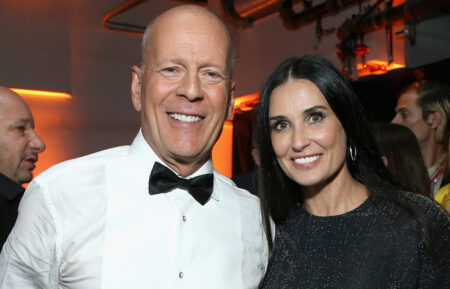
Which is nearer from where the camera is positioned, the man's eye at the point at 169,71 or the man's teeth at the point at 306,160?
the man's eye at the point at 169,71

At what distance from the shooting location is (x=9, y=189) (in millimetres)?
2525

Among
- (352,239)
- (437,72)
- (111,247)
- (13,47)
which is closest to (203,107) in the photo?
(111,247)

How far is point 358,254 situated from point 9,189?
180cm

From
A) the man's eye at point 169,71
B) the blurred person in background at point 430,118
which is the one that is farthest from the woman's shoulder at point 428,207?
the blurred person in background at point 430,118

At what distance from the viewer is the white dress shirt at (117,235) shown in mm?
1448

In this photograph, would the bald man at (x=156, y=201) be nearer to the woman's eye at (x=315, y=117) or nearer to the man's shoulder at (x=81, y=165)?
the man's shoulder at (x=81, y=165)

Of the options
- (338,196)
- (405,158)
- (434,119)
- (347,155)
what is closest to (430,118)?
(434,119)

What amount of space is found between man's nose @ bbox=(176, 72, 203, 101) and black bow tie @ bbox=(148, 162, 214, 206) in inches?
9.6

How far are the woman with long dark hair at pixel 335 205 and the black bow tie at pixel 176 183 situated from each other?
36 cm

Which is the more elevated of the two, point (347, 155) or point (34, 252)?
point (347, 155)

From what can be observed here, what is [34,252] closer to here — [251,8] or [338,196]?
[338,196]

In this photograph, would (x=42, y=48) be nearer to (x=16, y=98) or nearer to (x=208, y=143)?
(x=16, y=98)

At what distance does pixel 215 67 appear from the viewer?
1590 millimetres

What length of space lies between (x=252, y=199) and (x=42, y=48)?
187 inches
